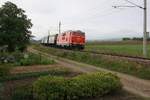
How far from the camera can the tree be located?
26.8 metres

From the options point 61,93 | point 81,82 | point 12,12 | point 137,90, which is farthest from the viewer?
point 12,12

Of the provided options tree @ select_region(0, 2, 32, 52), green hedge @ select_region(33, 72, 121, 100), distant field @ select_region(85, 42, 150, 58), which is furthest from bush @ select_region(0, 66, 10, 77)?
distant field @ select_region(85, 42, 150, 58)

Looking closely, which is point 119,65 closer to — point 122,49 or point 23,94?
point 23,94

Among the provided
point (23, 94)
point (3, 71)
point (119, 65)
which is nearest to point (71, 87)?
point (23, 94)

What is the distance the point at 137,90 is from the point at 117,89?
1.20m

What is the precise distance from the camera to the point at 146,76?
1725cm

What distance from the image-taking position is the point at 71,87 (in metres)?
11.3

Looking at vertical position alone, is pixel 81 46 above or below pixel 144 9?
below

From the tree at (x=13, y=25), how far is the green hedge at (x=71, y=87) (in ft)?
51.5

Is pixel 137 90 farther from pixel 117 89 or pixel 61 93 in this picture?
pixel 61 93

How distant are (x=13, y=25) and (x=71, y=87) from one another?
17.1 meters

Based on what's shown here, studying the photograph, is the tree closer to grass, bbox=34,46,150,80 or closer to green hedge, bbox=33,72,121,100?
grass, bbox=34,46,150,80

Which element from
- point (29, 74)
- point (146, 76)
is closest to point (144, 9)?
point (146, 76)

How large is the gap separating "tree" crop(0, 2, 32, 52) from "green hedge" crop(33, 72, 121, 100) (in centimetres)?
1570
